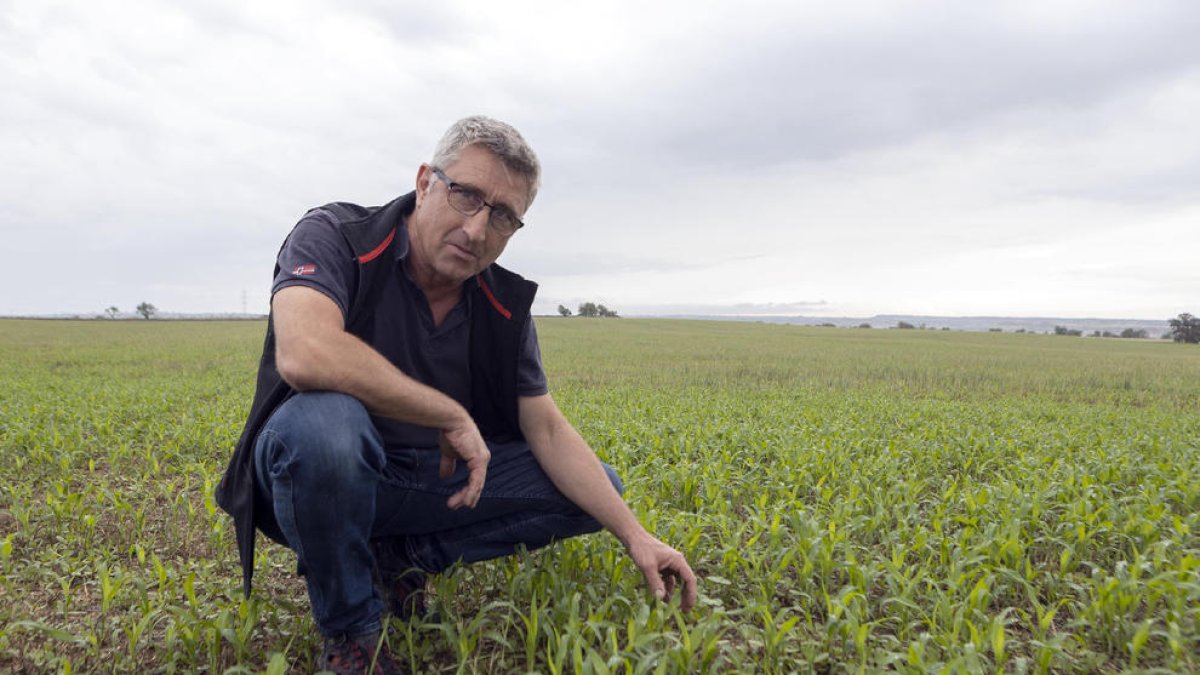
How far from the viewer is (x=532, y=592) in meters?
2.78

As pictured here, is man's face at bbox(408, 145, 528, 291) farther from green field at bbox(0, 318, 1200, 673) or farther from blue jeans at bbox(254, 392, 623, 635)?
green field at bbox(0, 318, 1200, 673)

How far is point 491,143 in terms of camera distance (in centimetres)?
238

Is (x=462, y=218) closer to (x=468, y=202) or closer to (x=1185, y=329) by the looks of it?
(x=468, y=202)

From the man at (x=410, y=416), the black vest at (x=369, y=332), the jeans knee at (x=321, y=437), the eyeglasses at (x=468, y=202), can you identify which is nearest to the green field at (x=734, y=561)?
the man at (x=410, y=416)

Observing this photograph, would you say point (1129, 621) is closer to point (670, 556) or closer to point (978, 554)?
point (978, 554)

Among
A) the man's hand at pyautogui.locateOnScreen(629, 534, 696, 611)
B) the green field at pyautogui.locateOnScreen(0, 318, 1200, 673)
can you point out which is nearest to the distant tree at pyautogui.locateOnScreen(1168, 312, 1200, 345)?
the green field at pyautogui.locateOnScreen(0, 318, 1200, 673)

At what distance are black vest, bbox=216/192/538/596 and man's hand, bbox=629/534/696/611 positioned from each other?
77 centimetres

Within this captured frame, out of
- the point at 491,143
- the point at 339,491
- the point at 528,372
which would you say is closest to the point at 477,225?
the point at 491,143

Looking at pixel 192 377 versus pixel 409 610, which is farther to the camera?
pixel 192 377

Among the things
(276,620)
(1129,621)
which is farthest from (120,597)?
(1129,621)

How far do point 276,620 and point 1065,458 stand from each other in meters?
6.18

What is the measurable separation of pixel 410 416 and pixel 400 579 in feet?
3.13

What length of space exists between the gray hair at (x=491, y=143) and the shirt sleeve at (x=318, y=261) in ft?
1.60

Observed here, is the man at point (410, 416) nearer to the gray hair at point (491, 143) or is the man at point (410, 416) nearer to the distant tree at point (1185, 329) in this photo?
the gray hair at point (491, 143)
